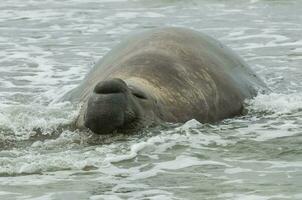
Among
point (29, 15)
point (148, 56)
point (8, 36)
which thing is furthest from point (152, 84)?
point (29, 15)

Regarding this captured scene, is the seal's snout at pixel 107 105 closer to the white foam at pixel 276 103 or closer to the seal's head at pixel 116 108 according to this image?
the seal's head at pixel 116 108

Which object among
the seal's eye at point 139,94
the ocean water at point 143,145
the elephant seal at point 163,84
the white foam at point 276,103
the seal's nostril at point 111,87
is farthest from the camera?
Result: the white foam at point 276,103

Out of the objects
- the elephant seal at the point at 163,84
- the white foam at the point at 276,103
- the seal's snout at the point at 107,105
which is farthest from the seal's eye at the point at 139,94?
the white foam at the point at 276,103

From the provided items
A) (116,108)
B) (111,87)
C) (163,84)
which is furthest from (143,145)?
(163,84)

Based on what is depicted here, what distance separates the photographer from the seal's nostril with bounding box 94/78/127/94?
671cm

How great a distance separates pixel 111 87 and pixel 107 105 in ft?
0.51

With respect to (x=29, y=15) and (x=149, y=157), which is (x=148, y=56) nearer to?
(x=149, y=157)

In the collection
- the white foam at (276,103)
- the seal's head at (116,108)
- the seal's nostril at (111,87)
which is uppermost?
the seal's nostril at (111,87)

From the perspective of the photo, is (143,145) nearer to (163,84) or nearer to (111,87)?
(111,87)

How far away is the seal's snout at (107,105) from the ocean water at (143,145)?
0.46 ft

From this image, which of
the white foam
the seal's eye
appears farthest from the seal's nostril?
the white foam

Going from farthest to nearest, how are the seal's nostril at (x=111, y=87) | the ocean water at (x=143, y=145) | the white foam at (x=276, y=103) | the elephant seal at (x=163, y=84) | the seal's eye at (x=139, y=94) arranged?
the white foam at (x=276, y=103), the seal's eye at (x=139, y=94), the elephant seal at (x=163, y=84), the seal's nostril at (x=111, y=87), the ocean water at (x=143, y=145)

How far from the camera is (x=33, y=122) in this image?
25.3ft

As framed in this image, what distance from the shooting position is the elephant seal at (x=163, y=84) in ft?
22.5
